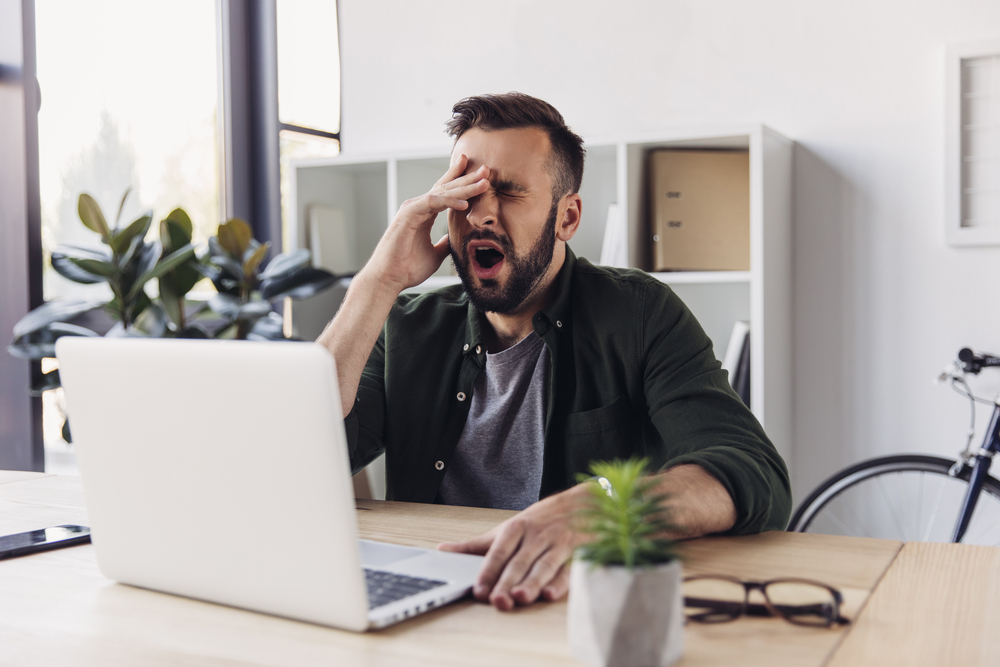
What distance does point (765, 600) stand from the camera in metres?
0.72

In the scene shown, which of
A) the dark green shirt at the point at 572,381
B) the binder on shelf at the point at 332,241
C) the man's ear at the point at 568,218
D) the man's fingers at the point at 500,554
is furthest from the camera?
the binder on shelf at the point at 332,241

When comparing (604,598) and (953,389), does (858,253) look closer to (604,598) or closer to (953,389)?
(953,389)

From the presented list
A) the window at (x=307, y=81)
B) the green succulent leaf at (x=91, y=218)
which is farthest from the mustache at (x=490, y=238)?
the window at (x=307, y=81)

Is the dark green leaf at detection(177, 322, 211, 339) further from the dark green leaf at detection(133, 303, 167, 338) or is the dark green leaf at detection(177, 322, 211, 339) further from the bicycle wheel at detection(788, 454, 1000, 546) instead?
the bicycle wheel at detection(788, 454, 1000, 546)

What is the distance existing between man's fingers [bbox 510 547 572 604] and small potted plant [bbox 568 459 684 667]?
166 millimetres

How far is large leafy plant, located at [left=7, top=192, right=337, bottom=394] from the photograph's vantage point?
2.34 m

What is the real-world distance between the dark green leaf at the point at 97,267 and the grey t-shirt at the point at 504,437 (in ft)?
4.39

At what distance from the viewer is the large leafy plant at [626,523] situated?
21.0 inches

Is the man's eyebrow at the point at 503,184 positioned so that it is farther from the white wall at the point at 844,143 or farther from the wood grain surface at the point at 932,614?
the white wall at the point at 844,143

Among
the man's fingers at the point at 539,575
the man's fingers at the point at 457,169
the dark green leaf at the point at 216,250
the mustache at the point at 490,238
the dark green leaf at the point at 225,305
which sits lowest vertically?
the man's fingers at the point at 539,575

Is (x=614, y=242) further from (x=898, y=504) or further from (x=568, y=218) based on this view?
(x=898, y=504)

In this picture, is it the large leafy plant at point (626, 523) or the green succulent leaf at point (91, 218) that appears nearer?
the large leafy plant at point (626, 523)

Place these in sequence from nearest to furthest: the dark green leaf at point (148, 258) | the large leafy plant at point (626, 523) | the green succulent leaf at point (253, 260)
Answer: the large leafy plant at point (626, 523) < the dark green leaf at point (148, 258) < the green succulent leaf at point (253, 260)

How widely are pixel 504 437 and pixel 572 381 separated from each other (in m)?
0.15
